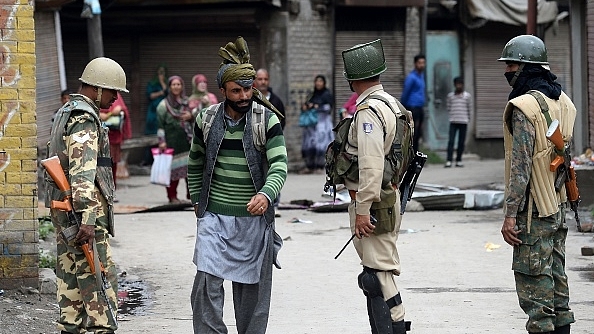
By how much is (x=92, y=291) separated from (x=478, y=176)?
1305 centimetres

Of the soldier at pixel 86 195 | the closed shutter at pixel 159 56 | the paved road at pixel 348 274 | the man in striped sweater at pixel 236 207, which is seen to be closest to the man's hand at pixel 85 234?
the soldier at pixel 86 195

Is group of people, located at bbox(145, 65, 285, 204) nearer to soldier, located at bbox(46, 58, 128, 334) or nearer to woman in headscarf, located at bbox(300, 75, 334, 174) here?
woman in headscarf, located at bbox(300, 75, 334, 174)

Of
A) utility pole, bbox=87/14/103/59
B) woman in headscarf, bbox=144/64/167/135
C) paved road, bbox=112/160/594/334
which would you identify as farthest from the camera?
woman in headscarf, bbox=144/64/167/135

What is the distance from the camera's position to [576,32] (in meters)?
16.4

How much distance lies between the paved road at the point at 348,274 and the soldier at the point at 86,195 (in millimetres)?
1064

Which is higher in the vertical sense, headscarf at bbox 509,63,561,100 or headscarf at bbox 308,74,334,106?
headscarf at bbox 509,63,561,100

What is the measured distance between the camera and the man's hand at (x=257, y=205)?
6.02 m

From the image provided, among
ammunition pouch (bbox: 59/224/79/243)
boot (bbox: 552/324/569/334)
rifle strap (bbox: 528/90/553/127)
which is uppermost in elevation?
rifle strap (bbox: 528/90/553/127)

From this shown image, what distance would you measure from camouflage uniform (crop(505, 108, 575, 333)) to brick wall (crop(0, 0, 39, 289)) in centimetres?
349

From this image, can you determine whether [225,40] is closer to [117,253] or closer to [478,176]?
[478,176]

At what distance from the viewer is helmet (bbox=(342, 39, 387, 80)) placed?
6.47 meters

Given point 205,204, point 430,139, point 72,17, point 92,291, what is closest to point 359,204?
point 205,204

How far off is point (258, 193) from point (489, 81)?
19.0 metres

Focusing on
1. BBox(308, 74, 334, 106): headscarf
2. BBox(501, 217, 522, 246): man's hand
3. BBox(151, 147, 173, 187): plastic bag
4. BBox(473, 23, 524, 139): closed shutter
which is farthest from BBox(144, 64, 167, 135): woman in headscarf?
BBox(501, 217, 522, 246): man's hand
